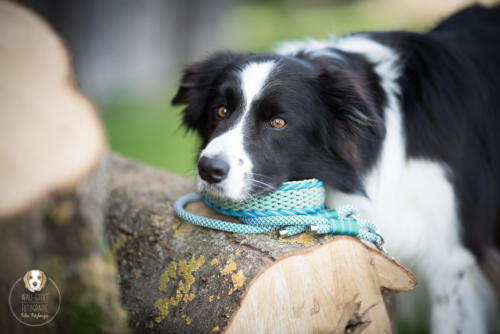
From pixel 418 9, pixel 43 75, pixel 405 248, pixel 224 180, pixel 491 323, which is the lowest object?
pixel 491 323

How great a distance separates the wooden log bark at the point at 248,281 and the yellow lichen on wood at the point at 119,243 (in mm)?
26

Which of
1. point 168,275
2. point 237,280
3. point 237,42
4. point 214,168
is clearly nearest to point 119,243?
point 168,275

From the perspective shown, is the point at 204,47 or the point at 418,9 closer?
the point at 204,47

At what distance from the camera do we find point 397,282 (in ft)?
6.42

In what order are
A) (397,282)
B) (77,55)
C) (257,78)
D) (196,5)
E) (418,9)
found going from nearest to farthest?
(397,282), (257,78), (77,55), (196,5), (418,9)

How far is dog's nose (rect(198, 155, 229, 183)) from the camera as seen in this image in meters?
1.97

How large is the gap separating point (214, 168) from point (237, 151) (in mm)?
166

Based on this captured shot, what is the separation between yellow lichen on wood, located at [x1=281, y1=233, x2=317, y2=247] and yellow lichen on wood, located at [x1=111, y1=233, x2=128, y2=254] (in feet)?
2.83

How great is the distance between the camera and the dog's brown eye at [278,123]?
7.57ft

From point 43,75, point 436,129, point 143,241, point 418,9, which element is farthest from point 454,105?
point 418,9

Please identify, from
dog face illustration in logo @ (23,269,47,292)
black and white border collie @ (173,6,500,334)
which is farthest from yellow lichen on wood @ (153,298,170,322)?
black and white border collie @ (173,6,500,334)

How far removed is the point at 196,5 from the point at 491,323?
8.92m

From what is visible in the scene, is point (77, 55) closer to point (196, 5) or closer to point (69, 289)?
point (196, 5)

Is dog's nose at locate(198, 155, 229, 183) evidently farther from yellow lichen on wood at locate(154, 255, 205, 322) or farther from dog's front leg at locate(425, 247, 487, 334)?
dog's front leg at locate(425, 247, 487, 334)
